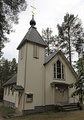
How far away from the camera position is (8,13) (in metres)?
9.32

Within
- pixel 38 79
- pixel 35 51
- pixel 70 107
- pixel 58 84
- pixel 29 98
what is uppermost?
pixel 35 51

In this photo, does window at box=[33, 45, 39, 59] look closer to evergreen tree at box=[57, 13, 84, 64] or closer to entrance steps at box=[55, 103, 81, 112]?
entrance steps at box=[55, 103, 81, 112]

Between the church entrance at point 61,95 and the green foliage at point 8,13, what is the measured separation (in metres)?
8.18

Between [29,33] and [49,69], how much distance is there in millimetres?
4572

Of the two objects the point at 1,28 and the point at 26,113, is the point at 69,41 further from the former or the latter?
the point at 1,28

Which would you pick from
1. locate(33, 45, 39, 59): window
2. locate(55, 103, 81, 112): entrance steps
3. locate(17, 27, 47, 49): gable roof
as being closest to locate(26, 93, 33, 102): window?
locate(55, 103, 81, 112): entrance steps

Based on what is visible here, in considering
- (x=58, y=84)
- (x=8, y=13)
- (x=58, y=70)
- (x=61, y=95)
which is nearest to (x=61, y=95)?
(x=61, y=95)

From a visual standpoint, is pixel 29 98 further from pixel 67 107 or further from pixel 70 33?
pixel 70 33

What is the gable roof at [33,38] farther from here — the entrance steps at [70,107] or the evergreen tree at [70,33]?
the evergreen tree at [70,33]

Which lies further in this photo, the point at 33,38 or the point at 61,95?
the point at 61,95

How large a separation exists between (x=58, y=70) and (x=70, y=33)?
496 inches

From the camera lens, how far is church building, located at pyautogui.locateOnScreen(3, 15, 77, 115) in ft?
44.2

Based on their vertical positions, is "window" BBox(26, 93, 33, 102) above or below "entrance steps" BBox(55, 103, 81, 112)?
above

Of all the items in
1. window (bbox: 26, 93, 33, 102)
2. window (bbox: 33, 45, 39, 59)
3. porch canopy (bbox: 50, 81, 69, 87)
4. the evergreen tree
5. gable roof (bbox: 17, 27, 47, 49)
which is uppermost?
the evergreen tree
